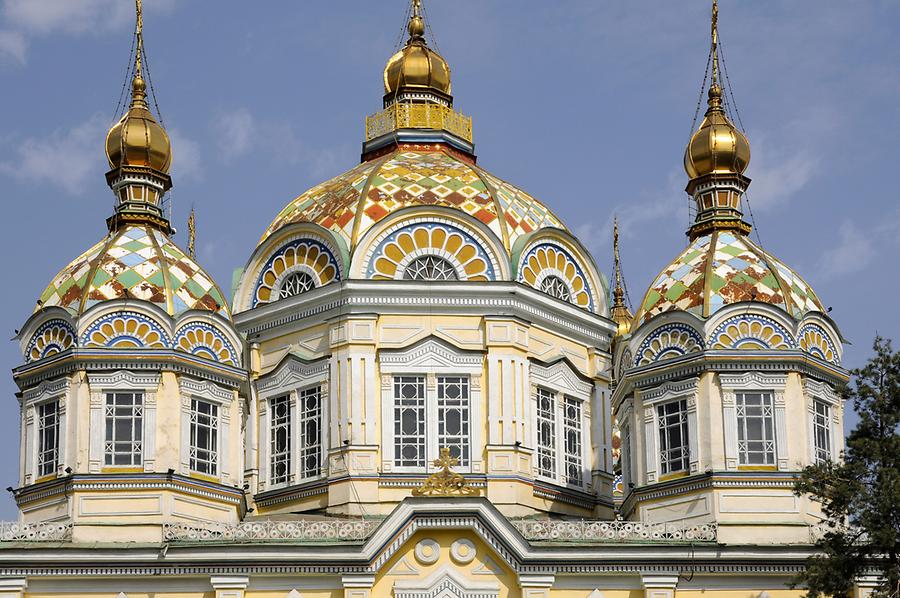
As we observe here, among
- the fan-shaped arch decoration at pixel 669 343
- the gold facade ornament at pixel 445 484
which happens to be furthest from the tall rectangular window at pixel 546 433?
the gold facade ornament at pixel 445 484

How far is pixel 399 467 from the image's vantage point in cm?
4222

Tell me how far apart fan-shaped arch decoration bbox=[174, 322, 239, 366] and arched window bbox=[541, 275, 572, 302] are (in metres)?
7.55

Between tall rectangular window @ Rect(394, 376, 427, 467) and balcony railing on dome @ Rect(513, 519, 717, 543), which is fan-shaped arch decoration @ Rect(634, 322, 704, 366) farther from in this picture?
tall rectangular window @ Rect(394, 376, 427, 467)

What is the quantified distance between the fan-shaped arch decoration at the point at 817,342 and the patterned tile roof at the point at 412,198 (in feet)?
23.0

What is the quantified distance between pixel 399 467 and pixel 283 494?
291 centimetres

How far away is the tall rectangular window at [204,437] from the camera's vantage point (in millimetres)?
40844

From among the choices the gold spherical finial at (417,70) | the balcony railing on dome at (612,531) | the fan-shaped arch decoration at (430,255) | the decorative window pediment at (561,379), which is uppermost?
the gold spherical finial at (417,70)

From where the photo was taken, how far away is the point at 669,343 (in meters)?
42.1

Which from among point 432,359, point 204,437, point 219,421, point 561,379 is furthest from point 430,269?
point 204,437

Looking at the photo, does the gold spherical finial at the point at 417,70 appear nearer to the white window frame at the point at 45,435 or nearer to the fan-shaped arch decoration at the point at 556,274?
the fan-shaped arch decoration at the point at 556,274

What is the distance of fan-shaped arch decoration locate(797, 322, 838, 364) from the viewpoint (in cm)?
4156

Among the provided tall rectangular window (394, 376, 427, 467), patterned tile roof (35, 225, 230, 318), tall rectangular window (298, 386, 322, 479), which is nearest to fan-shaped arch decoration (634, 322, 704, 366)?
tall rectangular window (394, 376, 427, 467)

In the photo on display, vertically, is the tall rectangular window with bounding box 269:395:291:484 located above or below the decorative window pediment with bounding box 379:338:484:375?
below

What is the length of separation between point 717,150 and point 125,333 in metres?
14.9
